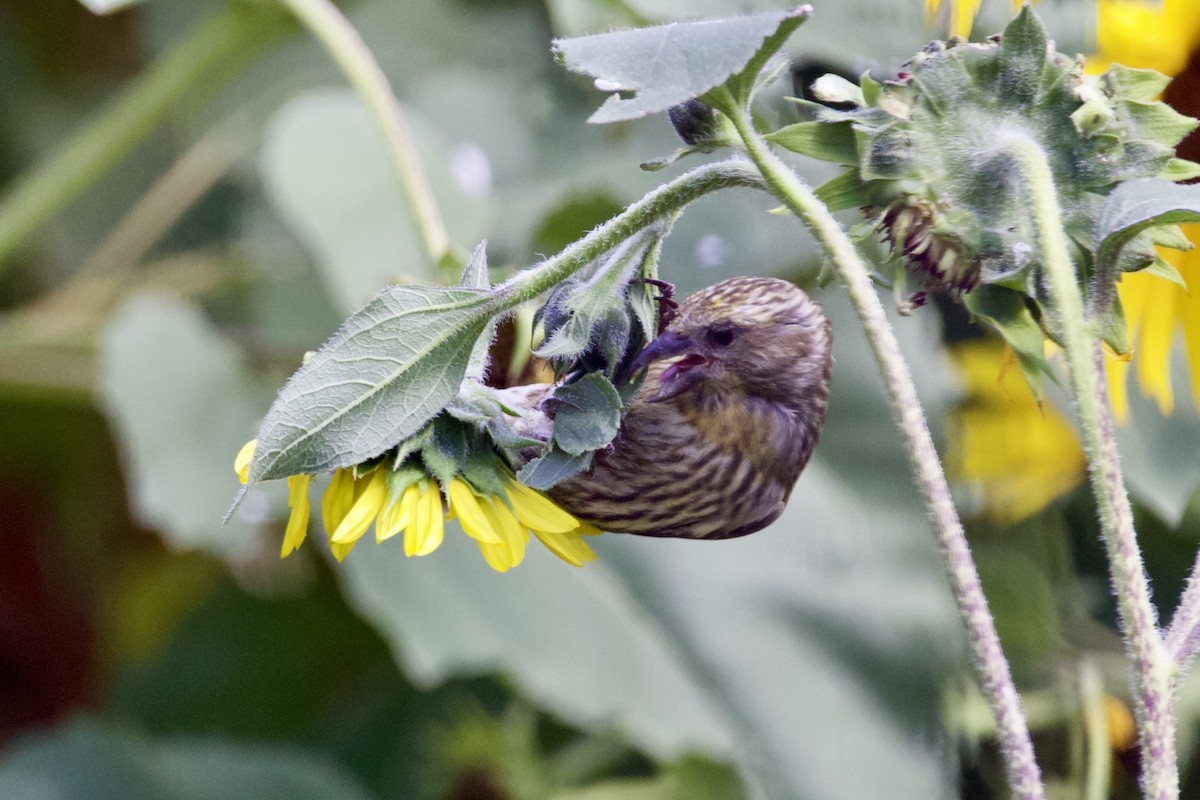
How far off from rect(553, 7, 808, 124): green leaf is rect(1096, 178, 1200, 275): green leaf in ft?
0.22

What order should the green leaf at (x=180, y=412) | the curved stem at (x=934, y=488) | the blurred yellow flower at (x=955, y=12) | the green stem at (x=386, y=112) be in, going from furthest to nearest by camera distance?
the green leaf at (x=180, y=412), the green stem at (x=386, y=112), the blurred yellow flower at (x=955, y=12), the curved stem at (x=934, y=488)

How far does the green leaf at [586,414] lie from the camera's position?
22 centimetres

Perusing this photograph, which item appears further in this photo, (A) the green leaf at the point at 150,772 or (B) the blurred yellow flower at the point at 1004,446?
(A) the green leaf at the point at 150,772

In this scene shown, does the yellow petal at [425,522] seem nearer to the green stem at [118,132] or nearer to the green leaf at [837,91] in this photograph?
the green leaf at [837,91]

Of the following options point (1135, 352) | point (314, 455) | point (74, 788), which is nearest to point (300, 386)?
point (314, 455)

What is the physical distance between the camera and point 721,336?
0.89 feet

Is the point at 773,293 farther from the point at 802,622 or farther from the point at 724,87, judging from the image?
the point at 802,622

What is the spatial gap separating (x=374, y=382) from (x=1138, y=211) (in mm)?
142

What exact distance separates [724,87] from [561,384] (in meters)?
0.07

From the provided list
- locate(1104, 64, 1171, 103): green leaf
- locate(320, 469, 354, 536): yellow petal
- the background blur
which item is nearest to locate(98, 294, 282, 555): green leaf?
the background blur

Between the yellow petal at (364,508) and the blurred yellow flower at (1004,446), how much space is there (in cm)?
16

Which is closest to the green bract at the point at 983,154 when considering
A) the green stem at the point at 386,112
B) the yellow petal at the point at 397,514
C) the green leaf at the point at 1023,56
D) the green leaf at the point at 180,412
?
the green leaf at the point at 1023,56

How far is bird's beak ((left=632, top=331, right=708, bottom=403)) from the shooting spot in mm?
258

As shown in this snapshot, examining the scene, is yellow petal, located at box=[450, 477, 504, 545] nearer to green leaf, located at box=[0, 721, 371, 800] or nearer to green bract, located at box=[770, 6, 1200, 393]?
green bract, located at box=[770, 6, 1200, 393]
